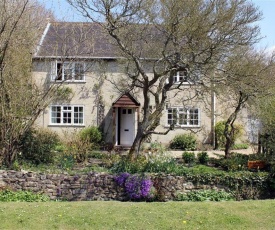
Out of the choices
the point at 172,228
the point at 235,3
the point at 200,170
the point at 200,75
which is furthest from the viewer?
the point at 200,75

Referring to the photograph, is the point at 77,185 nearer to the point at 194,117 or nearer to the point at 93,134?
the point at 93,134

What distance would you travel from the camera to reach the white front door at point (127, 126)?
23062 millimetres

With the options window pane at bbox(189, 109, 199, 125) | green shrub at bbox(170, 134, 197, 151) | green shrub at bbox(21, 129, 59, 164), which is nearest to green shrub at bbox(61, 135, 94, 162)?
green shrub at bbox(21, 129, 59, 164)

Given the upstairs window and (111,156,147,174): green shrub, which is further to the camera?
the upstairs window

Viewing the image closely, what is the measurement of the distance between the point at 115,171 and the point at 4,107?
4.40 meters

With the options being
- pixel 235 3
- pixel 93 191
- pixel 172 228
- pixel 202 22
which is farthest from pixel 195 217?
pixel 235 3

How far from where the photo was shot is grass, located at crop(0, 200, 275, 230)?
7.37 meters

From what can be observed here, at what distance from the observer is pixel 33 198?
10148 millimetres

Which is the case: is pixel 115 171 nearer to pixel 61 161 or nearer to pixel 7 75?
pixel 61 161

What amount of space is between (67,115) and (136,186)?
1362 cm

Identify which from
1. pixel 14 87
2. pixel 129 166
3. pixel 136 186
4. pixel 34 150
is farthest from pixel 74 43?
pixel 136 186

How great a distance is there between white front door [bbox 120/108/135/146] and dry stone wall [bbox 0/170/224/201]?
39.9 feet

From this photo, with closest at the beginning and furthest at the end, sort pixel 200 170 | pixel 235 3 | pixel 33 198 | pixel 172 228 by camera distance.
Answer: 1. pixel 172 228
2. pixel 33 198
3. pixel 235 3
4. pixel 200 170

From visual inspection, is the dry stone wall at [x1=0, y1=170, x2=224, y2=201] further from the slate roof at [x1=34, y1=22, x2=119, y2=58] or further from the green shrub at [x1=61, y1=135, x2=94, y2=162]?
the slate roof at [x1=34, y1=22, x2=119, y2=58]
